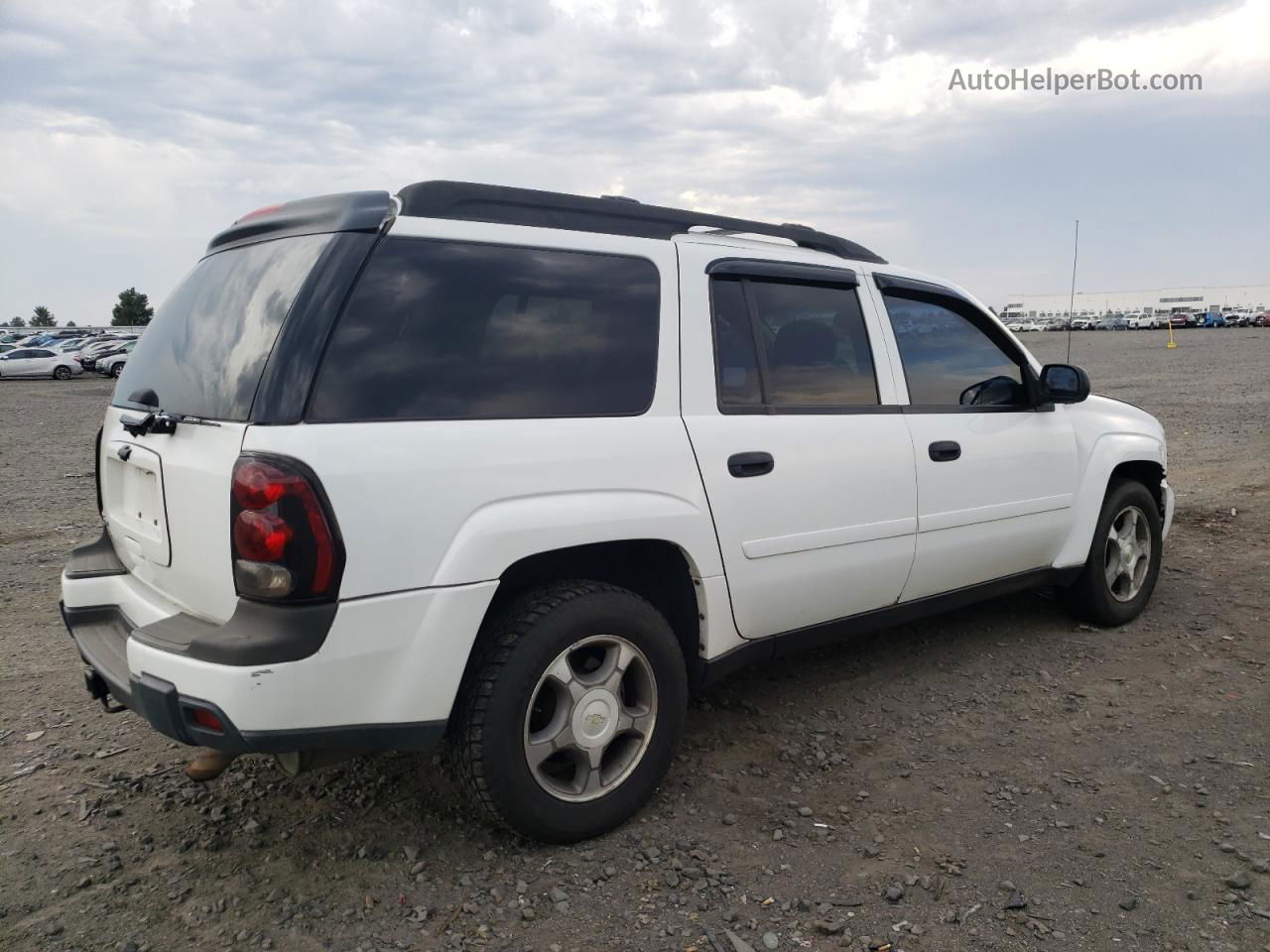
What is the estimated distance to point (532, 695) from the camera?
2.79 metres

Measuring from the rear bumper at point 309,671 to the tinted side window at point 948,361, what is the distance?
7.16 feet

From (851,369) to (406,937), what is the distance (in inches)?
97.6

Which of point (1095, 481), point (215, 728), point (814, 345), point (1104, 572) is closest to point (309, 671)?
point (215, 728)

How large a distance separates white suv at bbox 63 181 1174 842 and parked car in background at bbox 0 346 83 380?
129 feet

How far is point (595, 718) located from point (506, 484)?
31.2 inches

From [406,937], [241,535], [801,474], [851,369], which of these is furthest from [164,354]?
[851,369]

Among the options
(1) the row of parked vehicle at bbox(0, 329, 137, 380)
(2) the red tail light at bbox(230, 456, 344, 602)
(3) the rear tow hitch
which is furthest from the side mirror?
(1) the row of parked vehicle at bbox(0, 329, 137, 380)

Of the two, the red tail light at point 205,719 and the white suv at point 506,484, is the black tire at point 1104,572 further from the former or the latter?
the red tail light at point 205,719

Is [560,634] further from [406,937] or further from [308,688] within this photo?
[406,937]

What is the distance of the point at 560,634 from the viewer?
111 inches

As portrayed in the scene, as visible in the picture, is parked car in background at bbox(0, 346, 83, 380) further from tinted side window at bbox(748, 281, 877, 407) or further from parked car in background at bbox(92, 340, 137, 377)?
tinted side window at bbox(748, 281, 877, 407)

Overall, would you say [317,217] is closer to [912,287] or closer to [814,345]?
[814,345]

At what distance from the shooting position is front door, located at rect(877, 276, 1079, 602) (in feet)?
13.1

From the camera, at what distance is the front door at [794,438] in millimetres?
3283
